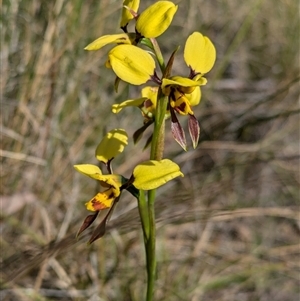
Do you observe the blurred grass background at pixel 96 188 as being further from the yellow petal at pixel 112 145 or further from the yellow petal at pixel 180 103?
the yellow petal at pixel 180 103

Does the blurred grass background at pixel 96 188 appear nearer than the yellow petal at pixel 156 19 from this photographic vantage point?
No

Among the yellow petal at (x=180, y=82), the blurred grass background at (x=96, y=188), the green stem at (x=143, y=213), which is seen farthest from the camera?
the blurred grass background at (x=96, y=188)

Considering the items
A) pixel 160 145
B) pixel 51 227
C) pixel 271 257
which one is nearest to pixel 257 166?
pixel 271 257

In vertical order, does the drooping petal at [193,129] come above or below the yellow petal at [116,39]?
below

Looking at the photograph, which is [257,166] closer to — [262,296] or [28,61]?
[262,296]

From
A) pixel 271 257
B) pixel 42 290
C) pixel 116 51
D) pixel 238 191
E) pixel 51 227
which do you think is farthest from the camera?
pixel 238 191

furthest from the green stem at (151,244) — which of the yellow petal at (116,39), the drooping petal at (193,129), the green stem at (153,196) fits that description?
the yellow petal at (116,39)
